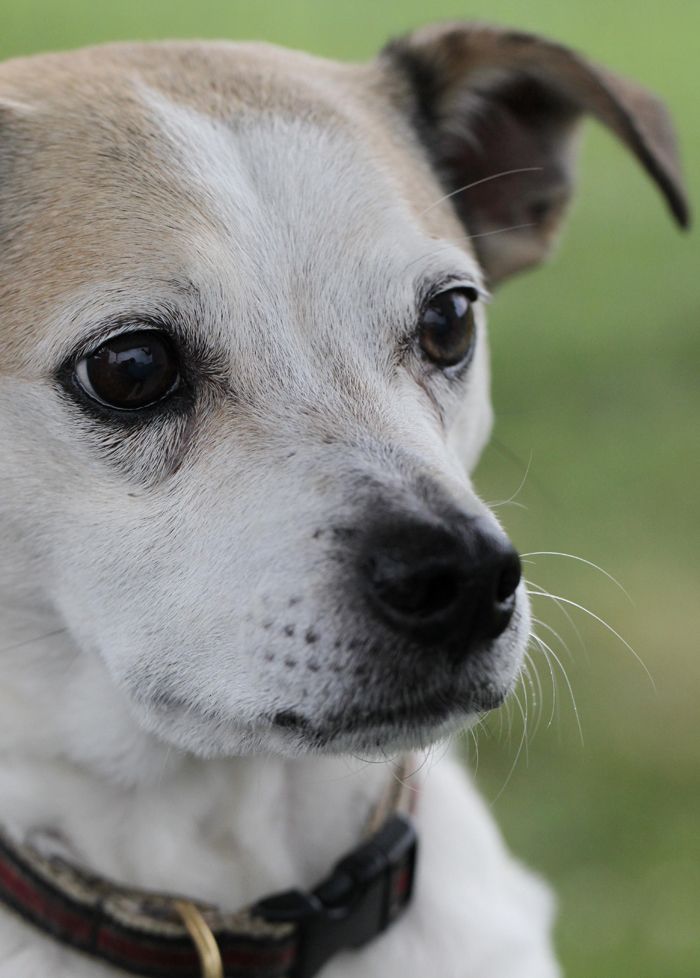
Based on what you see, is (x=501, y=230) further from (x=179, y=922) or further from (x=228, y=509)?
(x=179, y=922)

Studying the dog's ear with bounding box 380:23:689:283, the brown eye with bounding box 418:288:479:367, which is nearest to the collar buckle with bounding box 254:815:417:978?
A: the brown eye with bounding box 418:288:479:367

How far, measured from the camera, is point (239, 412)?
7.75 feet

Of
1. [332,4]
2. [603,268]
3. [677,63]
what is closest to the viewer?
[603,268]

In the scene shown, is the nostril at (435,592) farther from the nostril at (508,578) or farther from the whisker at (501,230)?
the whisker at (501,230)

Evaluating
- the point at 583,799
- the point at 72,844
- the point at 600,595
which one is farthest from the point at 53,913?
the point at 600,595

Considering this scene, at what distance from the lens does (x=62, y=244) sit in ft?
7.84

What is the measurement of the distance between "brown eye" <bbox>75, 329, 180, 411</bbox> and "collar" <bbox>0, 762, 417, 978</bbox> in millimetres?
884

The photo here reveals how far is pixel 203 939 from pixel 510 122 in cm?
212

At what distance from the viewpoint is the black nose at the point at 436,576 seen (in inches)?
81.3

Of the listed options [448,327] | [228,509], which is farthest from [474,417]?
[228,509]

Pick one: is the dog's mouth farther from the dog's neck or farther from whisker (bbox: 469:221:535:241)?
whisker (bbox: 469:221:535:241)

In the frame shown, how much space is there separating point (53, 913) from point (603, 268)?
7.69 meters

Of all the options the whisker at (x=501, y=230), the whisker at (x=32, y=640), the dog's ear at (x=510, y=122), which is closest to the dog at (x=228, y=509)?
the whisker at (x=32, y=640)

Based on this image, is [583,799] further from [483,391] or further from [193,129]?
[193,129]
